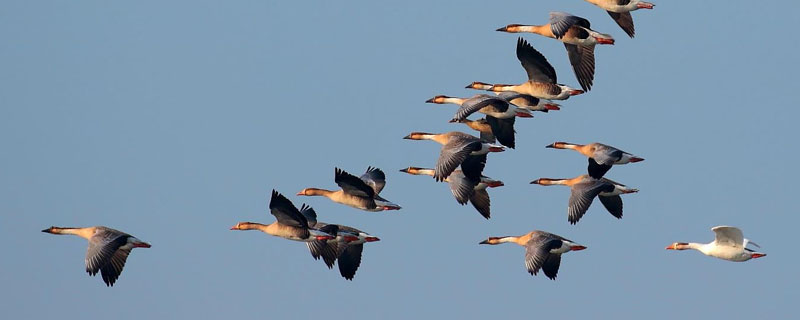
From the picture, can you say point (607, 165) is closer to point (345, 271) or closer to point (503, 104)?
point (503, 104)

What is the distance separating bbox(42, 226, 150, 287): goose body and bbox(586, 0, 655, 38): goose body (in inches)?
449

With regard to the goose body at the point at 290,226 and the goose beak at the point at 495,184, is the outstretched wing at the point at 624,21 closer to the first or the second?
the goose beak at the point at 495,184

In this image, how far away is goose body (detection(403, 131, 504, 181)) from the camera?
56.3m

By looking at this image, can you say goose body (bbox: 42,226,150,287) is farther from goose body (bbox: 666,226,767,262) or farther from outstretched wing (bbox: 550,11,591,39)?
goose body (bbox: 666,226,767,262)

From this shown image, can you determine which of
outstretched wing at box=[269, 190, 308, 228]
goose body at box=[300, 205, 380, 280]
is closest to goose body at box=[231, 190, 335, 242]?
Answer: outstretched wing at box=[269, 190, 308, 228]

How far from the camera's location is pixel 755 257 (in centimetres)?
5538

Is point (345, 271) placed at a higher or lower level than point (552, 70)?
lower

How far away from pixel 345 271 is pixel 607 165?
6807mm

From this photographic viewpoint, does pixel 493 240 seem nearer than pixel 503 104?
No

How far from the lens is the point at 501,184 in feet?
195

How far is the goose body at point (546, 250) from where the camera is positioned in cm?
5625

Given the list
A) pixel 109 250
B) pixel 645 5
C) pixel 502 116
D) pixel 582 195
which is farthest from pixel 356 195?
pixel 645 5

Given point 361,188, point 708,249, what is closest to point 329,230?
point 361,188

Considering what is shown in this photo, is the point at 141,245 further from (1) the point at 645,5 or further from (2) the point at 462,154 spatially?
(1) the point at 645,5
